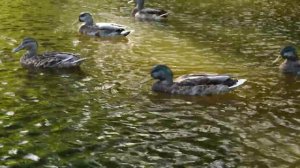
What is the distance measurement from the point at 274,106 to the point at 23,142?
543cm

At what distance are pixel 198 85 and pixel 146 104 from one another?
4.70 ft

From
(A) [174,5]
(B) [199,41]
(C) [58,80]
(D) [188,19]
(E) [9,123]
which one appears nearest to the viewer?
(E) [9,123]

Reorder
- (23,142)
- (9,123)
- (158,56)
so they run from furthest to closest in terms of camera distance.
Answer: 1. (158,56)
2. (9,123)
3. (23,142)

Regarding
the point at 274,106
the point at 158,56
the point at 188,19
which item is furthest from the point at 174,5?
the point at 274,106

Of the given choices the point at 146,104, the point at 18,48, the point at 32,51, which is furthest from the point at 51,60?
the point at 146,104

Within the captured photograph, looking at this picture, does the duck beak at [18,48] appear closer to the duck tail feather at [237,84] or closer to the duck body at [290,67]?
the duck tail feather at [237,84]

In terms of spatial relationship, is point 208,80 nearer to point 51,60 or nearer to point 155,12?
point 51,60

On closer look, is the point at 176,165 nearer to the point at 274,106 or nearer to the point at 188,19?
the point at 274,106

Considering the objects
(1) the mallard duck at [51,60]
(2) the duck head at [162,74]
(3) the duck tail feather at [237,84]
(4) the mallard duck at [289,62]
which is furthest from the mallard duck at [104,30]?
(3) the duck tail feather at [237,84]

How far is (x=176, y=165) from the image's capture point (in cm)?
916

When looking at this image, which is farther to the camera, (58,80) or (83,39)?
(83,39)

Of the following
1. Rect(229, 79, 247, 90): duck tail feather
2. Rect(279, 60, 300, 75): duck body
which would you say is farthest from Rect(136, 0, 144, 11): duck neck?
Rect(229, 79, 247, 90): duck tail feather

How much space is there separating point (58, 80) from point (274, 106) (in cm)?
527

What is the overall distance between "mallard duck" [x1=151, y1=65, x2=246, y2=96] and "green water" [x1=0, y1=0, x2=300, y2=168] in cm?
21
